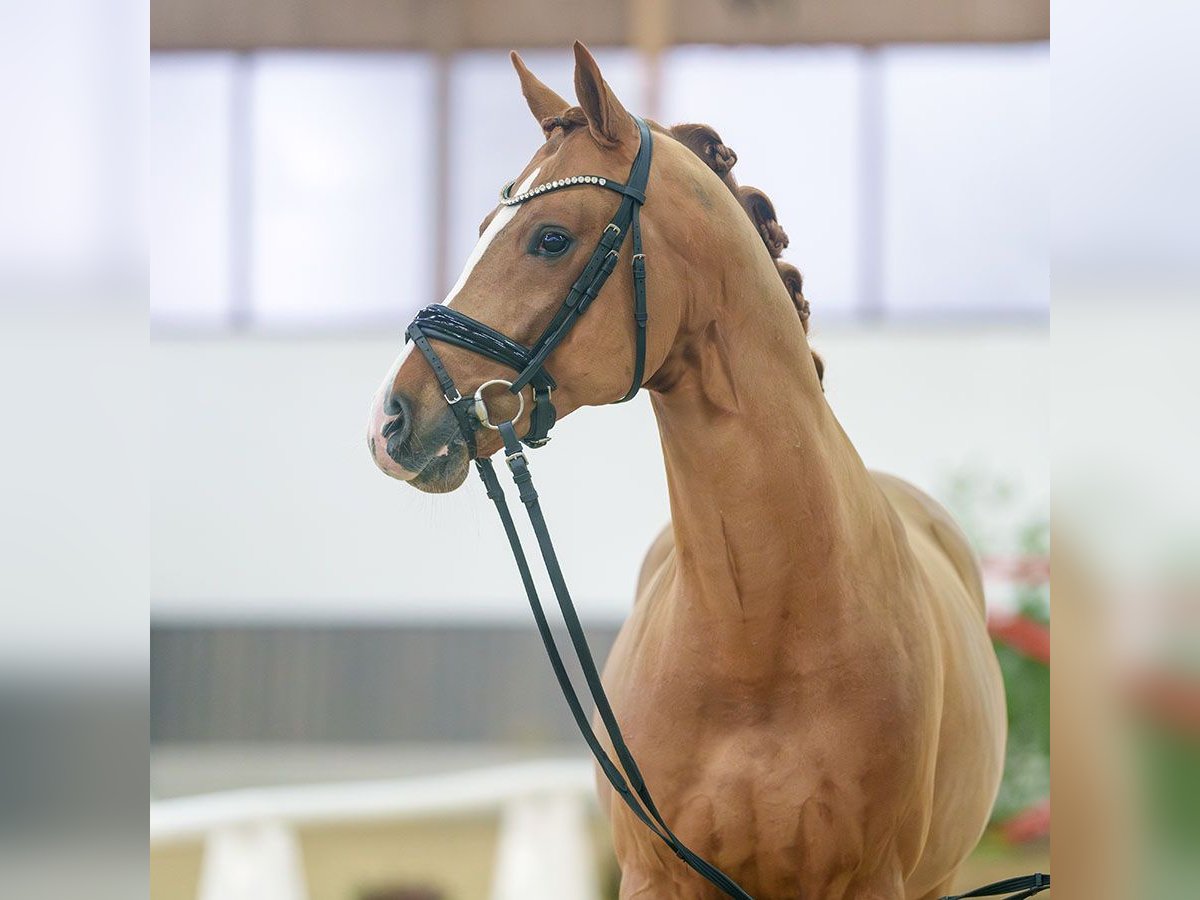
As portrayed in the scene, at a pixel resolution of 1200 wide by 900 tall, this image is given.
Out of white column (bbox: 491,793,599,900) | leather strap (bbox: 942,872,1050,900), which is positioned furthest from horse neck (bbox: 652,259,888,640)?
white column (bbox: 491,793,599,900)

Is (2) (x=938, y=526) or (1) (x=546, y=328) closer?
(1) (x=546, y=328)

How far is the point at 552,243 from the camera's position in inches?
40.8

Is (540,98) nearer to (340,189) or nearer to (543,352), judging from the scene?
(543,352)

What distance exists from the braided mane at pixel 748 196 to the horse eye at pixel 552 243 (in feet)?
0.73

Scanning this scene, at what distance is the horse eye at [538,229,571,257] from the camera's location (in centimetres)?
103

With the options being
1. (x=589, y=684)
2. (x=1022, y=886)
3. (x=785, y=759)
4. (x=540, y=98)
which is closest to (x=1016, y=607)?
(x=1022, y=886)

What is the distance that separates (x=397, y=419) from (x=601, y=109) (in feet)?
1.15

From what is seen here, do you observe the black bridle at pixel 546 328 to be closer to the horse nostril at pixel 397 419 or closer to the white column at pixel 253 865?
the horse nostril at pixel 397 419

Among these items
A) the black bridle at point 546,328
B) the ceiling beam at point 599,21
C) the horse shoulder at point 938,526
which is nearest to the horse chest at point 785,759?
the black bridle at point 546,328

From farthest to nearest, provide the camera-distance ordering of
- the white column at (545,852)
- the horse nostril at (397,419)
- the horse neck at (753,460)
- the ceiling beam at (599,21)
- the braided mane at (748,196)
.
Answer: the white column at (545,852)
the ceiling beam at (599,21)
the braided mane at (748,196)
the horse neck at (753,460)
the horse nostril at (397,419)

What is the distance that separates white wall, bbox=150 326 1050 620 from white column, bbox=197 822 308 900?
49cm

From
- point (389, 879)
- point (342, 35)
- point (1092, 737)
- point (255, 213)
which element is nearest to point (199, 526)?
point (255, 213)

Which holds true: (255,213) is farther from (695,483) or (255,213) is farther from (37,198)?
(37,198)

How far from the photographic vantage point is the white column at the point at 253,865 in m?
2.45
